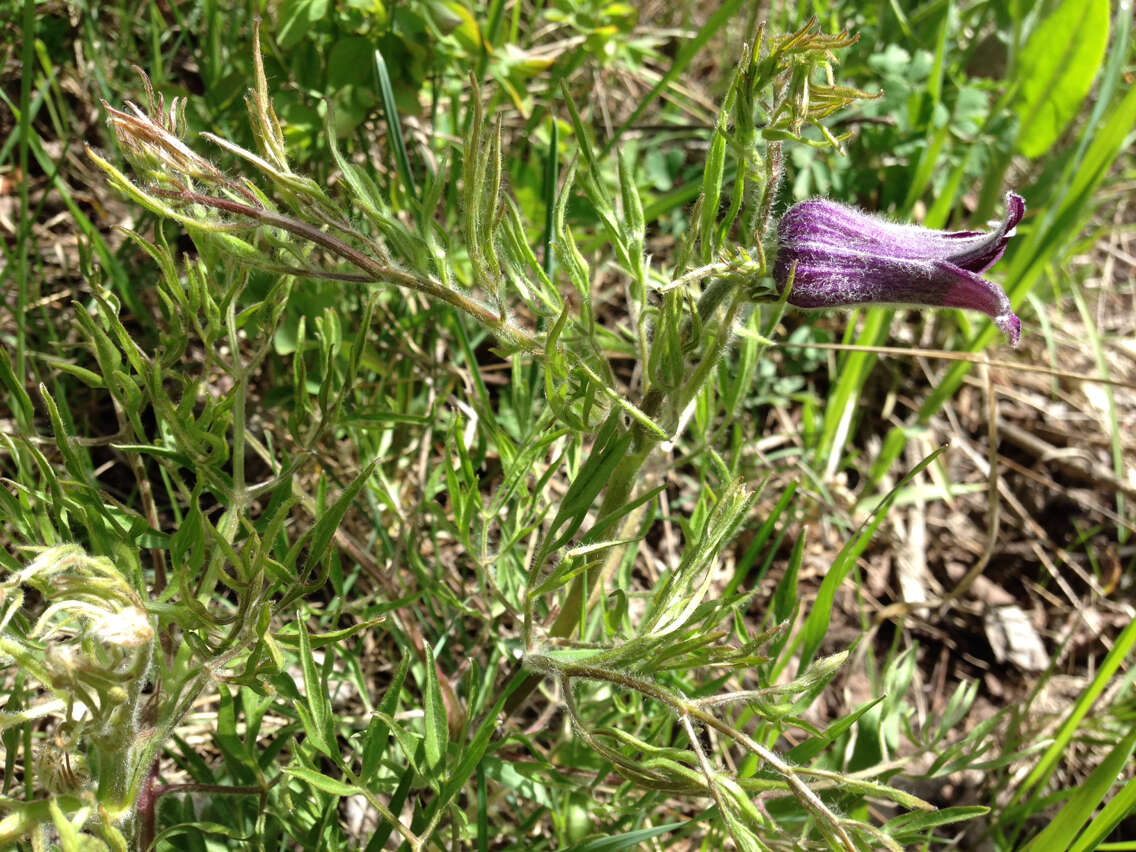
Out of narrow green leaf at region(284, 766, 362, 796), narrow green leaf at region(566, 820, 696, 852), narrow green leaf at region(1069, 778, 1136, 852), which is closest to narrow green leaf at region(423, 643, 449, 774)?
narrow green leaf at region(284, 766, 362, 796)

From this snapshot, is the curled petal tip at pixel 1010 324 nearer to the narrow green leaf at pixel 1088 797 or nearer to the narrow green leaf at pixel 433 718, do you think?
the narrow green leaf at pixel 1088 797

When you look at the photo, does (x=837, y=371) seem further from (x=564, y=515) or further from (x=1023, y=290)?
(x=564, y=515)

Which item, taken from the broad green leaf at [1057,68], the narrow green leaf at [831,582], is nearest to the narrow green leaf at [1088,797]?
the narrow green leaf at [831,582]

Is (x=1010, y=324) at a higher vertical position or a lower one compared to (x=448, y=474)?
higher

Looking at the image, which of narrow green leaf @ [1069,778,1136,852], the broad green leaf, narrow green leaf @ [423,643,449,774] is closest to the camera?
narrow green leaf @ [423,643,449,774]

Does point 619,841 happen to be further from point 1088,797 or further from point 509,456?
point 1088,797

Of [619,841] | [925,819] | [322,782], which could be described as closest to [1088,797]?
[925,819]

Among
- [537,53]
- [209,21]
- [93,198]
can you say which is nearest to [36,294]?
[93,198]

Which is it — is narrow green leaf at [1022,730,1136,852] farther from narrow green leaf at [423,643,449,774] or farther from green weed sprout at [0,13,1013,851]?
narrow green leaf at [423,643,449,774]
